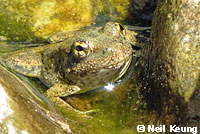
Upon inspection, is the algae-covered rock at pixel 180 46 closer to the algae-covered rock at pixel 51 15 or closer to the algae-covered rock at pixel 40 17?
the algae-covered rock at pixel 51 15

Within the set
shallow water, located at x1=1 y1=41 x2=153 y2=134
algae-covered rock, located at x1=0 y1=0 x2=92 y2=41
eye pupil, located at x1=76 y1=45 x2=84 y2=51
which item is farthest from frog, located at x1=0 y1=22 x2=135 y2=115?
algae-covered rock, located at x1=0 y1=0 x2=92 y2=41

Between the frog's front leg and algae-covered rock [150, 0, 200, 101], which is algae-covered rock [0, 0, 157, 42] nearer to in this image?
the frog's front leg

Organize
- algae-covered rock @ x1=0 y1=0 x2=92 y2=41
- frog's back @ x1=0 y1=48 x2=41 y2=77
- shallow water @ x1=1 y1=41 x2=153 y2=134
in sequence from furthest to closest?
algae-covered rock @ x1=0 y1=0 x2=92 y2=41
frog's back @ x1=0 y1=48 x2=41 y2=77
shallow water @ x1=1 y1=41 x2=153 y2=134

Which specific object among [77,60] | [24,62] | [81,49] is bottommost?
[24,62]

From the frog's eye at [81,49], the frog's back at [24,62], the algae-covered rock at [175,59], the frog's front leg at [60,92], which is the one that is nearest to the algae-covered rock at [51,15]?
the frog's back at [24,62]

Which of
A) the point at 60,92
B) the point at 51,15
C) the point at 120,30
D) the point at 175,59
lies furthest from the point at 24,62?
the point at 175,59

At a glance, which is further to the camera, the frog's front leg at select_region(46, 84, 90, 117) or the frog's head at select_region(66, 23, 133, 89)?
the frog's front leg at select_region(46, 84, 90, 117)

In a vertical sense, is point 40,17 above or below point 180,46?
above

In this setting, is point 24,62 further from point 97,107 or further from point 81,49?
point 97,107
